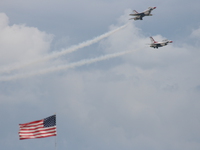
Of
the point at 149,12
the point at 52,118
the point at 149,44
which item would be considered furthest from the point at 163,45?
the point at 52,118

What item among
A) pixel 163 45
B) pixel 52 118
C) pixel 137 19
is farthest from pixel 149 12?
pixel 52 118

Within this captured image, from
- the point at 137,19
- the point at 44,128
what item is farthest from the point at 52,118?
the point at 137,19

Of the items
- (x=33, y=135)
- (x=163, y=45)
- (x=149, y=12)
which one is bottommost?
(x=33, y=135)

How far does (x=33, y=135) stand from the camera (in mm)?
86312

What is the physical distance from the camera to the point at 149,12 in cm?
18738

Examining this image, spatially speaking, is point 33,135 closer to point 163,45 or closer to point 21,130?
point 21,130

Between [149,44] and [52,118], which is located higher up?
[149,44]

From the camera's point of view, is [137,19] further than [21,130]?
Yes

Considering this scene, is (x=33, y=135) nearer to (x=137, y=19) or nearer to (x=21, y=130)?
(x=21, y=130)

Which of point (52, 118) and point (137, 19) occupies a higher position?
point (137, 19)

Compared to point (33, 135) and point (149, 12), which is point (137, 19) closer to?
point (149, 12)

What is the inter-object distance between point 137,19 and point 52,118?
10823cm

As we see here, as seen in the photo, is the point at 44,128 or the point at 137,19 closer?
the point at 44,128

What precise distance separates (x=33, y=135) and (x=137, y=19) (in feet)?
368
